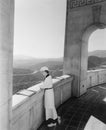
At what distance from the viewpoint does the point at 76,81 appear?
24.1 ft

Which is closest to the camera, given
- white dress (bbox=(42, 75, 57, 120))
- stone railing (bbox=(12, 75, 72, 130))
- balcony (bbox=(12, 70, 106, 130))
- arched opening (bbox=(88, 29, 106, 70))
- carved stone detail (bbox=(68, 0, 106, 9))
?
stone railing (bbox=(12, 75, 72, 130))

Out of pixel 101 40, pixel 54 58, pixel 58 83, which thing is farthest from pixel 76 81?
pixel 54 58

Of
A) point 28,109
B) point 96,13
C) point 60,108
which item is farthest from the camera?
point 96,13

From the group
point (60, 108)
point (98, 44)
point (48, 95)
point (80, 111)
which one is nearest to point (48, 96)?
point (48, 95)

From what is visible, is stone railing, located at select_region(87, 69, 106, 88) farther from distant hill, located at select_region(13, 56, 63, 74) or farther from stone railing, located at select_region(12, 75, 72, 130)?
distant hill, located at select_region(13, 56, 63, 74)

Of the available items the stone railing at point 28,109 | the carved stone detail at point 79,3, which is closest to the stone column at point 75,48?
the carved stone detail at point 79,3

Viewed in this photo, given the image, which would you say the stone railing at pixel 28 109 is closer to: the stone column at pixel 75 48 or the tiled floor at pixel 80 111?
the tiled floor at pixel 80 111

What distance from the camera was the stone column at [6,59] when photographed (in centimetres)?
206

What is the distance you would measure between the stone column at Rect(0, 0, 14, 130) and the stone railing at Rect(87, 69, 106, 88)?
7.60 m

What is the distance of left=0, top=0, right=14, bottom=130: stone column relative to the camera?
81.2 inches

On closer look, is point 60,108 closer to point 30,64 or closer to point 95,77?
point 95,77

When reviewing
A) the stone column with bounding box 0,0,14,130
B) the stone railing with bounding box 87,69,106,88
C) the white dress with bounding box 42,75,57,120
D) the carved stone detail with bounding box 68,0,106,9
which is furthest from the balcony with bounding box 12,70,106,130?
the carved stone detail with bounding box 68,0,106,9

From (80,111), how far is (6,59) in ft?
13.4

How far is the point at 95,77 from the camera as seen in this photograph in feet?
33.4
